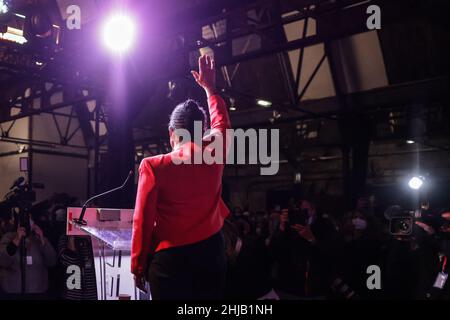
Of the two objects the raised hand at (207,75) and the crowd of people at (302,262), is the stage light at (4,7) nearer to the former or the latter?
the crowd of people at (302,262)

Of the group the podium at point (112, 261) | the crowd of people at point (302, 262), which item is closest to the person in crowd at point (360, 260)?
the crowd of people at point (302, 262)

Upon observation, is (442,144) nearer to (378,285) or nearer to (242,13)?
(242,13)

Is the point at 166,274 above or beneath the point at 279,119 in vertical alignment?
beneath

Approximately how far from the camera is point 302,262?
458 cm

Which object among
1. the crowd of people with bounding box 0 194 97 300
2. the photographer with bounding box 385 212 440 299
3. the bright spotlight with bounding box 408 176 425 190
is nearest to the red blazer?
the crowd of people with bounding box 0 194 97 300

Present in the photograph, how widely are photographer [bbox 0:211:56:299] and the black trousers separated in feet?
12.5

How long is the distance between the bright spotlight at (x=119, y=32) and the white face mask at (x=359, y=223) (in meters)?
3.17

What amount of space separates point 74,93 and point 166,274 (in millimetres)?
9942

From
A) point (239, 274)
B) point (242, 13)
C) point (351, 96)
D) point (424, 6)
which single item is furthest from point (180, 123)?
point (351, 96)

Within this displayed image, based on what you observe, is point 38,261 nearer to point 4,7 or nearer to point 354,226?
point 4,7

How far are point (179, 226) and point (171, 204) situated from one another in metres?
0.09

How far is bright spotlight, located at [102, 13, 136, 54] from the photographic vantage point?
5.39 metres

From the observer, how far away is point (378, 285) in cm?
504

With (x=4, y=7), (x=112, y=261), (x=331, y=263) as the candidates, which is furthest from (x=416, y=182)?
(x=112, y=261)
